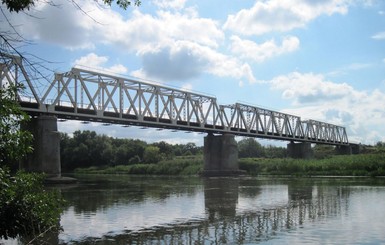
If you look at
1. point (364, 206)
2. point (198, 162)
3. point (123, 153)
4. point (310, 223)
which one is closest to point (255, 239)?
point (310, 223)

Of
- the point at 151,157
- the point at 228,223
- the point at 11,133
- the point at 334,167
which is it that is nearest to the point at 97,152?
the point at 151,157

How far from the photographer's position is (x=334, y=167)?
78.1 meters

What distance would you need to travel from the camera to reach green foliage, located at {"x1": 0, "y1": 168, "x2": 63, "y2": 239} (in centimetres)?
877

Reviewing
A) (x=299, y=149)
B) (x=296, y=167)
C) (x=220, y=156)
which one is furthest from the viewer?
(x=299, y=149)

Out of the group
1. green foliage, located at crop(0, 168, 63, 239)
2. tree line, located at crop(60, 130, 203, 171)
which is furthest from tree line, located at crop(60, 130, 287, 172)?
green foliage, located at crop(0, 168, 63, 239)

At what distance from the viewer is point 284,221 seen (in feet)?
71.1

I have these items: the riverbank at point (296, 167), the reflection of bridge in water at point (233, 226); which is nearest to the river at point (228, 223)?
the reflection of bridge in water at point (233, 226)

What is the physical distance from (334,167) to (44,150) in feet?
159

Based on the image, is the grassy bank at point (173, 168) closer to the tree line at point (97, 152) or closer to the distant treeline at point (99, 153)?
A: the distant treeline at point (99, 153)

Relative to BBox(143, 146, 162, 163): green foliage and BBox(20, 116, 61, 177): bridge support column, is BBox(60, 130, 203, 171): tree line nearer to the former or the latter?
BBox(143, 146, 162, 163): green foliage

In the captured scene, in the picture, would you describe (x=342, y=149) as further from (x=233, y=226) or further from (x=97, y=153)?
(x=233, y=226)

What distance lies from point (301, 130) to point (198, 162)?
40.4 m

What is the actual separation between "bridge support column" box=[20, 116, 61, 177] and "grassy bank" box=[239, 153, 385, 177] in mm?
44205

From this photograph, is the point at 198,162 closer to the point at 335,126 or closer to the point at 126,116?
the point at 126,116
